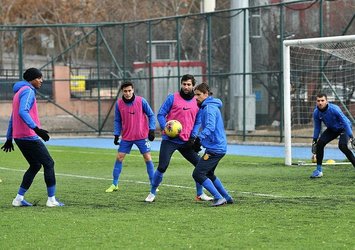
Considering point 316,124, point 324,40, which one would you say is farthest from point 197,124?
point 324,40

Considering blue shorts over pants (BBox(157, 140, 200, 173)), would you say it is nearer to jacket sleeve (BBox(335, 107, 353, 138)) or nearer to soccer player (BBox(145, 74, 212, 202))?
soccer player (BBox(145, 74, 212, 202))

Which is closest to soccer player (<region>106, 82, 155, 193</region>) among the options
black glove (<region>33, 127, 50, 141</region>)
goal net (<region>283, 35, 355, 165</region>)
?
black glove (<region>33, 127, 50, 141</region>)

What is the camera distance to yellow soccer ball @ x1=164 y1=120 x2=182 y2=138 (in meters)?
14.0

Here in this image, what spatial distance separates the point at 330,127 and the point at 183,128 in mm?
4808

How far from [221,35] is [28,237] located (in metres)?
28.0

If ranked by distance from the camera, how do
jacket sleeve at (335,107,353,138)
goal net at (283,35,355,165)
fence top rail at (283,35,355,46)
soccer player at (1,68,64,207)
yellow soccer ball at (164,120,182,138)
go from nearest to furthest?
soccer player at (1,68,64,207), yellow soccer ball at (164,120,182,138), jacket sleeve at (335,107,353,138), fence top rail at (283,35,355,46), goal net at (283,35,355,165)

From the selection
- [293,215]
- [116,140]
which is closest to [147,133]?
[116,140]

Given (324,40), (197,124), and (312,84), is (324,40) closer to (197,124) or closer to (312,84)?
(197,124)

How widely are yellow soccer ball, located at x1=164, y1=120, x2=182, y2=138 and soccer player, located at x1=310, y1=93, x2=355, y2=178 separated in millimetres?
4566

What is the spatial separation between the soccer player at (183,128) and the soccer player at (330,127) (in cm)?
411

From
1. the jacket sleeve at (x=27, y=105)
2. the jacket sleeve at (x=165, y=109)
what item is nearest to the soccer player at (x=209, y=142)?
the jacket sleeve at (x=165, y=109)

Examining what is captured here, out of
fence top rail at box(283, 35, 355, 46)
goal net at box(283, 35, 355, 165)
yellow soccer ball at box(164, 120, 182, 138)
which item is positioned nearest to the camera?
yellow soccer ball at box(164, 120, 182, 138)

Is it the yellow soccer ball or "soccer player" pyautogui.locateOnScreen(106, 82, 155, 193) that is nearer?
the yellow soccer ball

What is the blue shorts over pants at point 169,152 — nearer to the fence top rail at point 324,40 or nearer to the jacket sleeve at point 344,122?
the jacket sleeve at point 344,122
